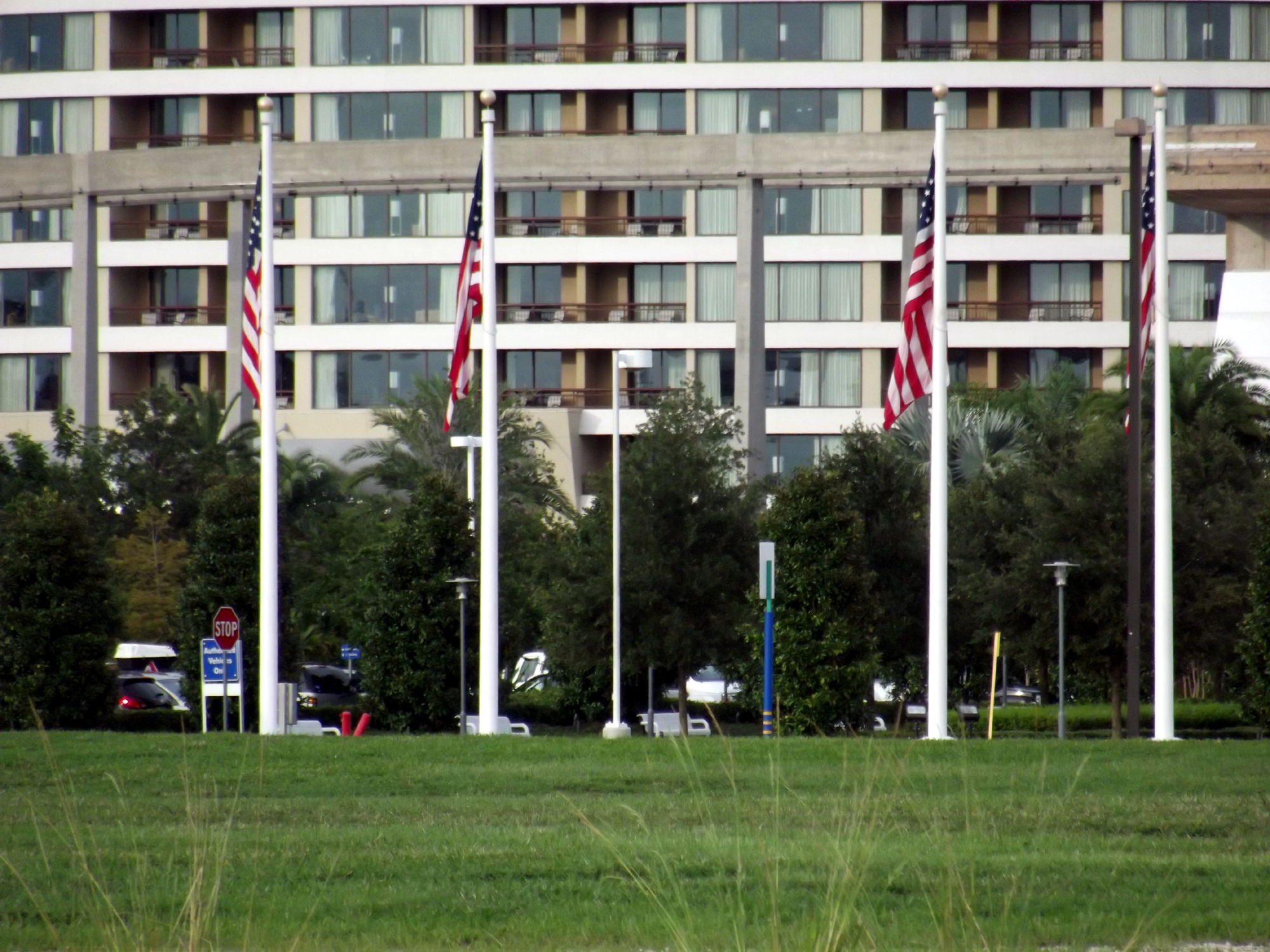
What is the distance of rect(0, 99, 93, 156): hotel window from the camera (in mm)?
70562

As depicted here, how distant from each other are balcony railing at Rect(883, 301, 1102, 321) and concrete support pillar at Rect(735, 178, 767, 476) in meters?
26.6

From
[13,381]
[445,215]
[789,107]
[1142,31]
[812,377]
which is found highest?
[1142,31]

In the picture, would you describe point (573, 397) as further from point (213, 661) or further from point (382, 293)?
point (213, 661)

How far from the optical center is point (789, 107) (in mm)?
68000

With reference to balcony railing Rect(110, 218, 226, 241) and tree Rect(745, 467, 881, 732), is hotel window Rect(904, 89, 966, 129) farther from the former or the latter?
tree Rect(745, 467, 881, 732)

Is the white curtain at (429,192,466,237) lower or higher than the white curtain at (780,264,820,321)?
higher

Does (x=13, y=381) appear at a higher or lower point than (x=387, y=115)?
lower

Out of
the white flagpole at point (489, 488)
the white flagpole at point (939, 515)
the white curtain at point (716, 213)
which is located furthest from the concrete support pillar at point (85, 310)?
the white curtain at point (716, 213)

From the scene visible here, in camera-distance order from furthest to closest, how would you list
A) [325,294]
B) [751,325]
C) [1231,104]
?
[325,294]
[1231,104]
[751,325]

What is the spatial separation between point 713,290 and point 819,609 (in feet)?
138

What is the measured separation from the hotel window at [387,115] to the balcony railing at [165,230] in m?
6.21

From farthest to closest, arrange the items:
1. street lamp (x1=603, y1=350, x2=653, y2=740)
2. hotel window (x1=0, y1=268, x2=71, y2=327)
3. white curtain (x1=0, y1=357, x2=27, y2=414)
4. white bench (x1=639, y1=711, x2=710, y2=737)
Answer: hotel window (x1=0, y1=268, x2=71, y2=327), white curtain (x1=0, y1=357, x2=27, y2=414), white bench (x1=639, y1=711, x2=710, y2=737), street lamp (x1=603, y1=350, x2=653, y2=740)


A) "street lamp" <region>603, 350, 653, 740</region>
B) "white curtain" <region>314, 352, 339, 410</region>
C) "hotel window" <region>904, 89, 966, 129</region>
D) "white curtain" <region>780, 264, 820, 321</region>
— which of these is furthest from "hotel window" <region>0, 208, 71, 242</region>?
"street lamp" <region>603, 350, 653, 740</region>

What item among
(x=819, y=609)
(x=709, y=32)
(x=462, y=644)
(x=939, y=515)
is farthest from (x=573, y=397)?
(x=939, y=515)
